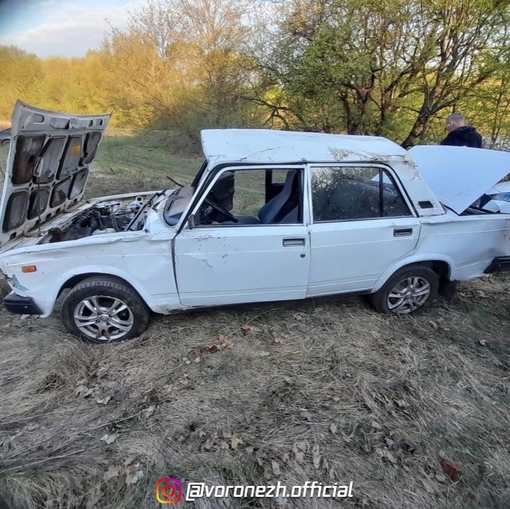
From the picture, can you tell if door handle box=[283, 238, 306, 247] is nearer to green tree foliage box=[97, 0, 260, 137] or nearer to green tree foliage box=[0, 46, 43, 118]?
green tree foliage box=[97, 0, 260, 137]

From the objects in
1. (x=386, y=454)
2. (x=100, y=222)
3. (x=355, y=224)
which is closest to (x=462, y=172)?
(x=355, y=224)

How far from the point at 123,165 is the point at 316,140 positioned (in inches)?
386

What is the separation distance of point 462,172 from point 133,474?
3.78 metres

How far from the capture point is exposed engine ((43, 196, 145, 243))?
327 centimetres

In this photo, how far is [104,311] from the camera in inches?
121

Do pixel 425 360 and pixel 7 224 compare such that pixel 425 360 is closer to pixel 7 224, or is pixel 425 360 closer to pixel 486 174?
pixel 486 174

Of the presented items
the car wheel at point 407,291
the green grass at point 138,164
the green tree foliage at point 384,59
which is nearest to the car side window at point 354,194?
the car wheel at point 407,291

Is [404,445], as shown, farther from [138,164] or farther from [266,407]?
[138,164]

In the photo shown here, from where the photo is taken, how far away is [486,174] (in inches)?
127

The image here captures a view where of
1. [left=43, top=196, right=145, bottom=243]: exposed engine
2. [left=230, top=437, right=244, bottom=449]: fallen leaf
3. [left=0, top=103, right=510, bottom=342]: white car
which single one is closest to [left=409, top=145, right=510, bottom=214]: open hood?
[left=0, top=103, right=510, bottom=342]: white car

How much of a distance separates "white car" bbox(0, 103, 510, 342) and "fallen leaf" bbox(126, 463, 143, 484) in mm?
1259

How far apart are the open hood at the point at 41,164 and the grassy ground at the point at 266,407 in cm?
110

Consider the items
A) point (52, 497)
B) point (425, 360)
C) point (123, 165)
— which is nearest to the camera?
point (52, 497)

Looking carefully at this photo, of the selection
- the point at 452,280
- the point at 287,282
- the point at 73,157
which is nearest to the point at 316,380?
the point at 287,282
